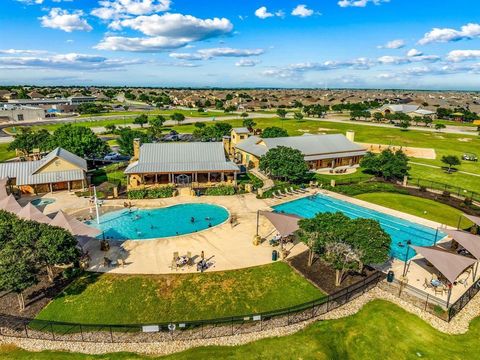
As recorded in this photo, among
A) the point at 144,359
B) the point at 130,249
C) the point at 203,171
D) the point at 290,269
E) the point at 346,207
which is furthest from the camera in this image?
the point at 203,171

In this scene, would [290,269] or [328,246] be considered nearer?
[328,246]

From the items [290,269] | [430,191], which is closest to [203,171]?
[290,269]

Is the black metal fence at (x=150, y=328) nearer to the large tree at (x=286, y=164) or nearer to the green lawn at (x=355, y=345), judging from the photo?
the green lawn at (x=355, y=345)

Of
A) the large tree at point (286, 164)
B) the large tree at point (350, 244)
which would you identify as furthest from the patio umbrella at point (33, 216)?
the large tree at point (286, 164)

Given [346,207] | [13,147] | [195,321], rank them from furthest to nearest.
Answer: [13,147] → [346,207] → [195,321]

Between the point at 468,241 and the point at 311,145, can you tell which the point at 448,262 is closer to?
the point at 468,241

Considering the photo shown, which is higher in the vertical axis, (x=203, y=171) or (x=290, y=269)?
(x=203, y=171)

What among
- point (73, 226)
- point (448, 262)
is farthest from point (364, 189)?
point (73, 226)

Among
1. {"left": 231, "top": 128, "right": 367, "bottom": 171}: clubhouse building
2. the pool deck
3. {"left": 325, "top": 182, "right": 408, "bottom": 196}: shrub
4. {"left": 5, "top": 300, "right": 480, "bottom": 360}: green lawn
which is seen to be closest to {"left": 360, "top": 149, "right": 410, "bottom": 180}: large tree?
{"left": 325, "top": 182, "right": 408, "bottom": 196}: shrub

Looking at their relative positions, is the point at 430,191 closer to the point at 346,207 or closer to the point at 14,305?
the point at 346,207
